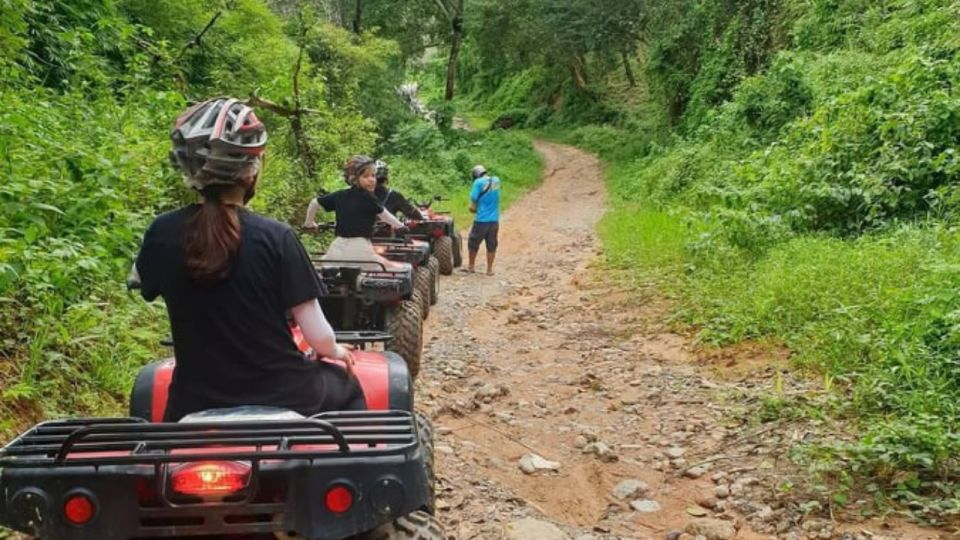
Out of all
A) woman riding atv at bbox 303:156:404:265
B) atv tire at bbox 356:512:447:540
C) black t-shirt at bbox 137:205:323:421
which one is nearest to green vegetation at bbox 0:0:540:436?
woman riding atv at bbox 303:156:404:265

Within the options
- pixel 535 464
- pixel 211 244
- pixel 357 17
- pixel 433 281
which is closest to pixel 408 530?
pixel 211 244

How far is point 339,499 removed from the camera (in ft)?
7.36

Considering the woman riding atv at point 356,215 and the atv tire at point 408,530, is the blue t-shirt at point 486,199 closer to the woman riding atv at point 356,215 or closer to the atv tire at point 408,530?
the woman riding atv at point 356,215

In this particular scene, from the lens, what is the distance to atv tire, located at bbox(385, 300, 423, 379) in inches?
239

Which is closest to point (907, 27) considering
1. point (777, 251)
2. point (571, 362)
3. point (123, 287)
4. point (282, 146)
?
point (777, 251)

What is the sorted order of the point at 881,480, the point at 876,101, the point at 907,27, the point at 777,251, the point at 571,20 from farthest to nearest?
the point at 571,20, the point at 907,27, the point at 876,101, the point at 777,251, the point at 881,480

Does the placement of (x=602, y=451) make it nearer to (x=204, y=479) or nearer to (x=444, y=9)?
(x=204, y=479)

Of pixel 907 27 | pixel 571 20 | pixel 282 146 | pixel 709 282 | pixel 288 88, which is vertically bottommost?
pixel 709 282

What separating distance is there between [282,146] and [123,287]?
6.63 m

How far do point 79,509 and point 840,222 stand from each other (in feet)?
28.2

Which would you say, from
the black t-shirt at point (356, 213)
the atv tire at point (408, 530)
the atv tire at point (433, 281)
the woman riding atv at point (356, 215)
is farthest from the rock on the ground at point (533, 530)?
the atv tire at point (433, 281)

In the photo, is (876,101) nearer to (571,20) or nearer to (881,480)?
(881,480)

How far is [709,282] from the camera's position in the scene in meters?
8.35

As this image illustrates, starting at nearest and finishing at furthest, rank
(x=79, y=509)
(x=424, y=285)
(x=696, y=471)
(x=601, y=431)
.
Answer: (x=79, y=509), (x=696, y=471), (x=601, y=431), (x=424, y=285)
